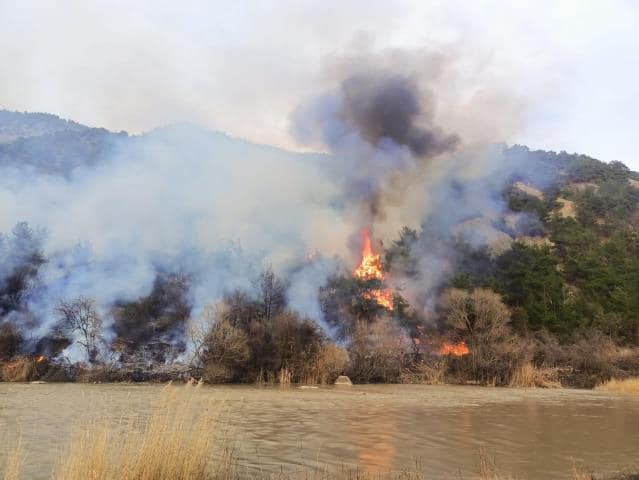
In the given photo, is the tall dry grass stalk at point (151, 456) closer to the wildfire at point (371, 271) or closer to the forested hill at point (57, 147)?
the wildfire at point (371, 271)

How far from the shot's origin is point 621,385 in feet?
122

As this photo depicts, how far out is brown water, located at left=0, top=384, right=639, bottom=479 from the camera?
11.1 m

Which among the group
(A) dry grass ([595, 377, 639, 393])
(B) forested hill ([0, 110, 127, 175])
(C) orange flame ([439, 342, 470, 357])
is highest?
(B) forested hill ([0, 110, 127, 175])

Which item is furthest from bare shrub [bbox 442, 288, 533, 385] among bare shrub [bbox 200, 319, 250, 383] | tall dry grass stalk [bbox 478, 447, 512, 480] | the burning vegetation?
tall dry grass stalk [bbox 478, 447, 512, 480]

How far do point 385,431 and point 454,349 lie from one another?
2889cm

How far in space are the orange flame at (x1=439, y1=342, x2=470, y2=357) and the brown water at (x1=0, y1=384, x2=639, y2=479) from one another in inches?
659

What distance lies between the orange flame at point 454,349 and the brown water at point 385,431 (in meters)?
16.7

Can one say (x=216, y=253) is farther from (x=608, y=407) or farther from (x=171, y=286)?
(x=608, y=407)

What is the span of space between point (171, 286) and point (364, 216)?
2291 centimetres

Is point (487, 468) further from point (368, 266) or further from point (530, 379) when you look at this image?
point (368, 266)

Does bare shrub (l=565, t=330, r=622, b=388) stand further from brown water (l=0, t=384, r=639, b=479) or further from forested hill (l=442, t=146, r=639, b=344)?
brown water (l=0, t=384, r=639, b=479)

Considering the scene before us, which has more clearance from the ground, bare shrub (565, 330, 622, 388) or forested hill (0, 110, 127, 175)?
forested hill (0, 110, 127, 175)

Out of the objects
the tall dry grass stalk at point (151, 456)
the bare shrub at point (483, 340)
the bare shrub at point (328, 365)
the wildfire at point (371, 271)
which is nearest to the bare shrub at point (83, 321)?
the bare shrub at point (328, 365)

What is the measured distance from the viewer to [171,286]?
134 ft
